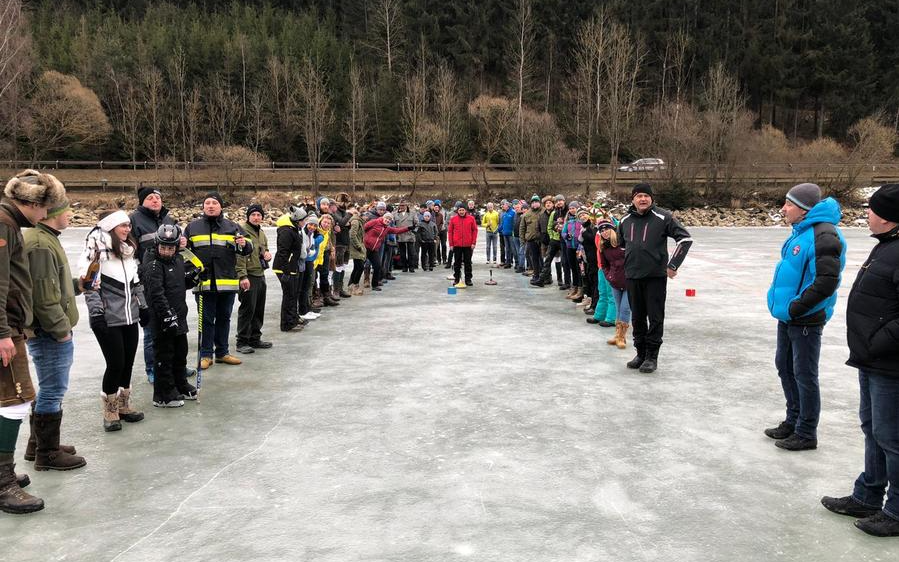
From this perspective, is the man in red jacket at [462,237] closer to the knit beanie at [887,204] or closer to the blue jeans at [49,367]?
the blue jeans at [49,367]

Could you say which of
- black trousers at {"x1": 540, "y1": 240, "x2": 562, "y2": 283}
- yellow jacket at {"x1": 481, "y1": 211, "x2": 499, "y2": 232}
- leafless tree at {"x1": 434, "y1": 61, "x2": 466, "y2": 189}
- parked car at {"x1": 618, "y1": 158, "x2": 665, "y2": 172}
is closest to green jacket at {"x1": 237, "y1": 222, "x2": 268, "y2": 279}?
black trousers at {"x1": 540, "y1": 240, "x2": 562, "y2": 283}

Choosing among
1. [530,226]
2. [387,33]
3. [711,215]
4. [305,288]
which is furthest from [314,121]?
[305,288]

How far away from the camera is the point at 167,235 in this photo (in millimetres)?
6324

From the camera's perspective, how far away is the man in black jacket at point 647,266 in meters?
7.65

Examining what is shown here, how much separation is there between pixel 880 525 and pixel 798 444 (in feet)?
4.57

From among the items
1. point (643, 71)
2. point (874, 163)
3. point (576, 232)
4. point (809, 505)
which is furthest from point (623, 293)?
point (643, 71)

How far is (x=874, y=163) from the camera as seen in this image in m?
44.8

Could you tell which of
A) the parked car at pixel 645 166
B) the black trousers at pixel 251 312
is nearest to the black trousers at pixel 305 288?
the black trousers at pixel 251 312

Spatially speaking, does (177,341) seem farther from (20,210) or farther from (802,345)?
(802,345)

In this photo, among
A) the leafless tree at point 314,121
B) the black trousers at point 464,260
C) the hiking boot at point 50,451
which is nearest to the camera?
the hiking boot at point 50,451

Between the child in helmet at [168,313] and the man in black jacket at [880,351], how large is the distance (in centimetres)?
567

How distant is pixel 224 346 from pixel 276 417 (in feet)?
7.80

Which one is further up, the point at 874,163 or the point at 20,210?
the point at 874,163

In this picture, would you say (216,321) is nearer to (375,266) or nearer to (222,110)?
(375,266)
